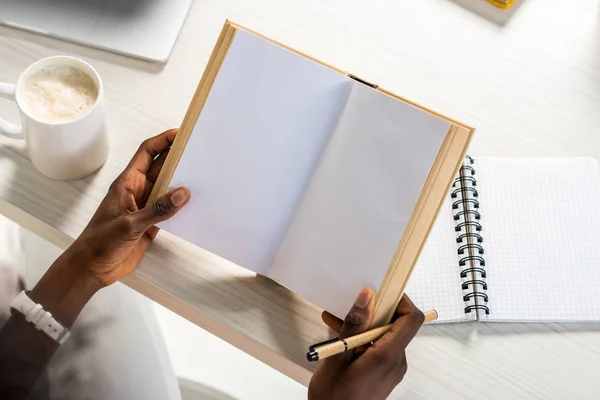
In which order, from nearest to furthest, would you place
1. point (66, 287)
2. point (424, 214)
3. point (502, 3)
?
point (424, 214) < point (66, 287) < point (502, 3)

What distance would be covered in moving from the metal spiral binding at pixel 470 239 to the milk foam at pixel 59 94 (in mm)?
417

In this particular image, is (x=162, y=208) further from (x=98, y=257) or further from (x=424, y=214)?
(x=424, y=214)

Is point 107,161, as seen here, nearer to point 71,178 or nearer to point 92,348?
point 71,178

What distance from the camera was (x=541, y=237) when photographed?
79 centimetres

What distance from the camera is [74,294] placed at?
30.0 inches

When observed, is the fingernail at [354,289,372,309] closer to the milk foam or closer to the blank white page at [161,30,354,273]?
the blank white page at [161,30,354,273]

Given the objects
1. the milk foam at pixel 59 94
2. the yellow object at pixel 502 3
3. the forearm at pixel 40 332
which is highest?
the yellow object at pixel 502 3

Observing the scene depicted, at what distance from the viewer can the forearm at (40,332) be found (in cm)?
75

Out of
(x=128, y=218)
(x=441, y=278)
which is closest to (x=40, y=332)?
(x=128, y=218)

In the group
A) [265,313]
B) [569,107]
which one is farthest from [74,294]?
[569,107]

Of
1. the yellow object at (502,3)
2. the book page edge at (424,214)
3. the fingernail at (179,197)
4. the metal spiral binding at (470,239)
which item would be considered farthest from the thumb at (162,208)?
the yellow object at (502,3)

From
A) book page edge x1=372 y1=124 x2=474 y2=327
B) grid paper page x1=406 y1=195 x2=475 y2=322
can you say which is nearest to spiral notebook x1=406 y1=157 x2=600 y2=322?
grid paper page x1=406 y1=195 x2=475 y2=322

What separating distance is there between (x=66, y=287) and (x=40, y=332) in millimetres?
95

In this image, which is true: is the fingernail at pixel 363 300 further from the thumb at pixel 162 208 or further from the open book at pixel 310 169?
the thumb at pixel 162 208
